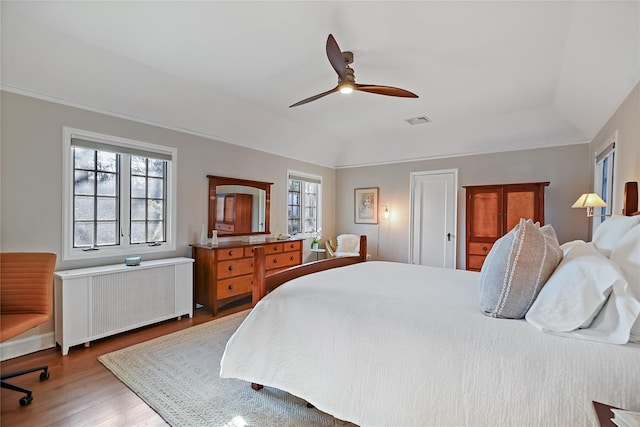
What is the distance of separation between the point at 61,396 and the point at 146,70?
287 centimetres

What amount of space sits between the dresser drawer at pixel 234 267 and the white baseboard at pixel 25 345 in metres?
1.66

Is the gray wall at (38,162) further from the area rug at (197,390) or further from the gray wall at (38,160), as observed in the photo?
the area rug at (197,390)

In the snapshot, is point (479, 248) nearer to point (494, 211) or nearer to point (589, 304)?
point (494, 211)

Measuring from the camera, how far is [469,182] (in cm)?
520

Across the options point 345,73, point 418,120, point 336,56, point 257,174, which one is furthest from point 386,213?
point 336,56

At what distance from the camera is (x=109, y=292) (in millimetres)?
3049

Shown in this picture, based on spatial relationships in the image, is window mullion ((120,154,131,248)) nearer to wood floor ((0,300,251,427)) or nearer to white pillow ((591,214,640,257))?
wood floor ((0,300,251,427))

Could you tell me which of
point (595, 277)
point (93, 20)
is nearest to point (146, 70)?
point (93, 20)

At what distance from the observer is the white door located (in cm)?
536

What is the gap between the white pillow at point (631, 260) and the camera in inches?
45.8

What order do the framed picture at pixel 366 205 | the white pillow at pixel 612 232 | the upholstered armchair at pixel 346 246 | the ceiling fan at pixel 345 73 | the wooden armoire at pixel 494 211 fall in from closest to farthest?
the white pillow at pixel 612 232 → the ceiling fan at pixel 345 73 → the wooden armoire at pixel 494 211 → the upholstered armchair at pixel 346 246 → the framed picture at pixel 366 205

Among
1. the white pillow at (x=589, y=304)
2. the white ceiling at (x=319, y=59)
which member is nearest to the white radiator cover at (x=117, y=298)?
the white ceiling at (x=319, y=59)

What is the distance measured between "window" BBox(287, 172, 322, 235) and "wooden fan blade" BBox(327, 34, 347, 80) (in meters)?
3.20

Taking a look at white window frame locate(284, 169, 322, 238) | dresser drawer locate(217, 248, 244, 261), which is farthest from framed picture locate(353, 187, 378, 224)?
dresser drawer locate(217, 248, 244, 261)
